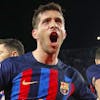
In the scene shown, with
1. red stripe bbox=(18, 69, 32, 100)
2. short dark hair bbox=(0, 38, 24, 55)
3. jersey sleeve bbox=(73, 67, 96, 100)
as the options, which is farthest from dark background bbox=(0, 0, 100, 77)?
red stripe bbox=(18, 69, 32, 100)

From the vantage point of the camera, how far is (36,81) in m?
1.87

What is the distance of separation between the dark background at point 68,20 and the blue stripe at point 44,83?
20.4 feet

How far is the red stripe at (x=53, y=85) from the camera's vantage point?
6.04ft

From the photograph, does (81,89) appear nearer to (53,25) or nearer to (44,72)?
(44,72)

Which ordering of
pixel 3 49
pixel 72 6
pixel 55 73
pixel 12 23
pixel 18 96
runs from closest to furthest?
pixel 18 96 < pixel 55 73 < pixel 3 49 < pixel 72 6 < pixel 12 23

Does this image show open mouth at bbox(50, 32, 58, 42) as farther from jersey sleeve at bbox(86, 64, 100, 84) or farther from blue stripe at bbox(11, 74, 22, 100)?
jersey sleeve at bbox(86, 64, 100, 84)

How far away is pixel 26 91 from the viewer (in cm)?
184

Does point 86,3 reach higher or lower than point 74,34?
higher

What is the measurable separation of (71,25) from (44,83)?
24.0ft

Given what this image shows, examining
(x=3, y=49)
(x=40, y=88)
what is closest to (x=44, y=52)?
(x=40, y=88)

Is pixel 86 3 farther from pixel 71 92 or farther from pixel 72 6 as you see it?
pixel 71 92

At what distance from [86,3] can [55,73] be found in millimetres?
6556

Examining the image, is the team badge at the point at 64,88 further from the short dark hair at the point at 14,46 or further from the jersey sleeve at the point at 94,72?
the short dark hair at the point at 14,46

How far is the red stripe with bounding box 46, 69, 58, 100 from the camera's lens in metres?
1.84
